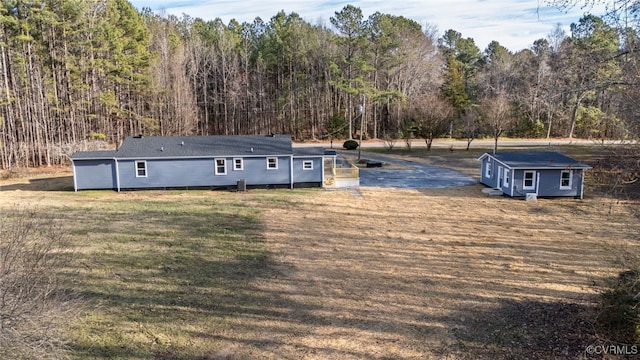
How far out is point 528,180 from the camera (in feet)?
80.4

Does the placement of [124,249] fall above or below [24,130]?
below

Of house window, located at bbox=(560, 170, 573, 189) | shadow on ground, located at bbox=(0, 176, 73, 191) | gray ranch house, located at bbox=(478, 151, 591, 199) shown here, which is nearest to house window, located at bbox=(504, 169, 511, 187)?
gray ranch house, located at bbox=(478, 151, 591, 199)

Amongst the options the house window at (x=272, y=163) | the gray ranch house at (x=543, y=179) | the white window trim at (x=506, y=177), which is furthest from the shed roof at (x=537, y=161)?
the house window at (x=272, y=163)

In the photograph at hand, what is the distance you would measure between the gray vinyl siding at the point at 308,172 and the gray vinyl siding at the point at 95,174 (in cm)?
1024

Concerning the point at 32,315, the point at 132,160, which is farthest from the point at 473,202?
the point at 32,315

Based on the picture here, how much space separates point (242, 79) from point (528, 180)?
3646 centimetres

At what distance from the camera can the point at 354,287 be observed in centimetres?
1210

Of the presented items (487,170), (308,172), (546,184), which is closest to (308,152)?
(308,172)

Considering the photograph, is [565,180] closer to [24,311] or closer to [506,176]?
[506,176]

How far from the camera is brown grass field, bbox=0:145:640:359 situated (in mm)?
9141

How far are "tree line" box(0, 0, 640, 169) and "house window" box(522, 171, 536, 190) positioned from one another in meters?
5.48

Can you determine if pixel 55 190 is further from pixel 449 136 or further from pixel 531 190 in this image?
pixel 449 136

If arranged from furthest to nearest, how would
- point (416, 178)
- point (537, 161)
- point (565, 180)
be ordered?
1. point (416, 178)
2. point (537, 161)
3. point (565, 180)

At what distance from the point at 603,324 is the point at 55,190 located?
→ 2655 cm
